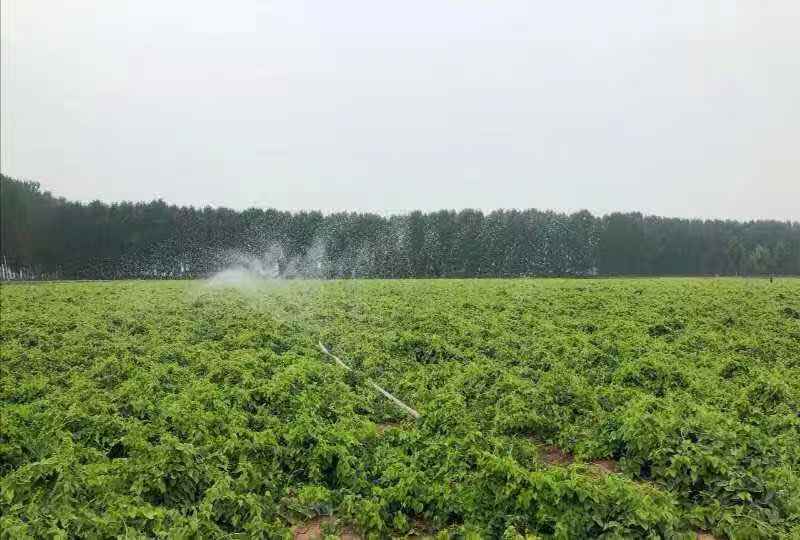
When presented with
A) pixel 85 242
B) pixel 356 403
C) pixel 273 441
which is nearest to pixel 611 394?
pixel 356 403

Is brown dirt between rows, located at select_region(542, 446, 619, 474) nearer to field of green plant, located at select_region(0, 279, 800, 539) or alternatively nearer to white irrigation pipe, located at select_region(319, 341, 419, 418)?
field of green plant, located at select_region(0, 279, 800, 539)

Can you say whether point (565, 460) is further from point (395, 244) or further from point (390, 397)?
point (395, 244)

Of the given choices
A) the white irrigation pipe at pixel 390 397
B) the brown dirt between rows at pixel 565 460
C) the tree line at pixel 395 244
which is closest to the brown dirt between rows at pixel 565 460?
the brown dirt between rows at pixel 565 460

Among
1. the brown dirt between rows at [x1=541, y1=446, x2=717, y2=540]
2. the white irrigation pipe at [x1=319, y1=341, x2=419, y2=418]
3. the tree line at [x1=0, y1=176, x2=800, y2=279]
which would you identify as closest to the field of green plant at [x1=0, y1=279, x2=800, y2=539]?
the brown dirt between rows at [x1=541, y1=446, x2=717, y2=540]

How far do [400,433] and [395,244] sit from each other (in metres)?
66.3

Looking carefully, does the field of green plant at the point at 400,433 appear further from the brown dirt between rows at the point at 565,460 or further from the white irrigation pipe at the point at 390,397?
the white irrigation pipe at the point at 390,397

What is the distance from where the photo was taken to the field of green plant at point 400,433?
21.9ft

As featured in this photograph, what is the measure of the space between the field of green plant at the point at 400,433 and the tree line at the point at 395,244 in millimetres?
48128

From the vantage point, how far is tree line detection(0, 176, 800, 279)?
64.7 meters

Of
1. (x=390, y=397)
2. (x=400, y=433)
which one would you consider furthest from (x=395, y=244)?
(x=400, y=433)

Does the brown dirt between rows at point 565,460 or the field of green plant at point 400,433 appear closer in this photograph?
the field of green plant at point 400,433

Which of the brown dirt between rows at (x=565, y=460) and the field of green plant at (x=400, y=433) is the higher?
the field of green plant at (x=400, y=433)

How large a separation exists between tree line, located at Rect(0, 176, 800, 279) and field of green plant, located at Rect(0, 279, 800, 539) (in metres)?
48.1

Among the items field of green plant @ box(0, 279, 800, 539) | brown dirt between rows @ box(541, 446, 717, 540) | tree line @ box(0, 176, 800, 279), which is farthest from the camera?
tree line @ box(0, 176, 800, 279)
